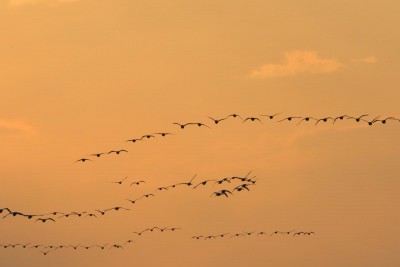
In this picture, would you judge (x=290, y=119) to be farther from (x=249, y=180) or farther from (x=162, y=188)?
(x=162, y=188)

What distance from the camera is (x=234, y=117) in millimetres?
38375

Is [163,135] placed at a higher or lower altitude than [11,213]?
higher

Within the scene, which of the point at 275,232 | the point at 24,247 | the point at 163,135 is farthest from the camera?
the point at 275,232

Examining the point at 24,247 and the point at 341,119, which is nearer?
the point at 341,119

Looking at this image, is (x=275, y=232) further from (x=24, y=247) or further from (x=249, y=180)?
(x=24, y=247)

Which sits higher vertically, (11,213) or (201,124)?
(201,124)

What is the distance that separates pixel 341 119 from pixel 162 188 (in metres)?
9.06

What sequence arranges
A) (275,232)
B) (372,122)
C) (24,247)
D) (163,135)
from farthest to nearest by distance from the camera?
(275,232) → (24,247) → (163,135) → (372,122)

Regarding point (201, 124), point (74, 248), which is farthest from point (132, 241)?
point (201, 124)

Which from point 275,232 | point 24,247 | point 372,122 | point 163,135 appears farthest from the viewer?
point 275,232

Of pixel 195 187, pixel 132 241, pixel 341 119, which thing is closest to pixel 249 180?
pixel 195 187

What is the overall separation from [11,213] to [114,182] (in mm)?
4907

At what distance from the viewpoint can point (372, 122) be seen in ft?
124

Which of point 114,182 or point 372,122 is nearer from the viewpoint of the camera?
point 372,122
